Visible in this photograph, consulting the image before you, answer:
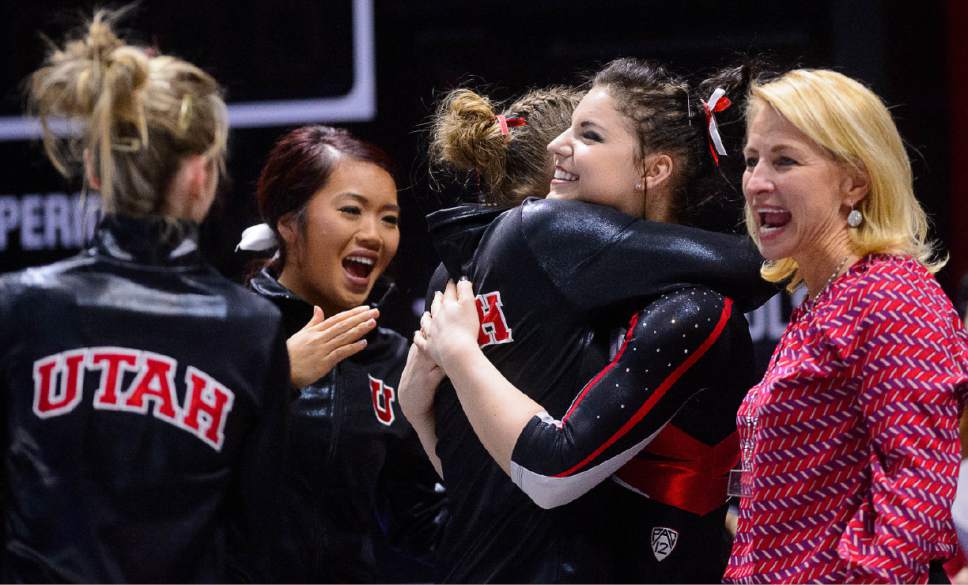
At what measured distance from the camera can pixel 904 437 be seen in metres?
1.65

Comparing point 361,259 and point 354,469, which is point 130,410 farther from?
point 361,259

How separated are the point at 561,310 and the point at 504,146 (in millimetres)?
483

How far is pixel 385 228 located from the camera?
2922 millimetres

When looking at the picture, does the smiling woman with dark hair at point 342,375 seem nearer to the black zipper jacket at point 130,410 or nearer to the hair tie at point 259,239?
the hair tie at point 259,239

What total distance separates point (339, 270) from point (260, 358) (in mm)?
1073

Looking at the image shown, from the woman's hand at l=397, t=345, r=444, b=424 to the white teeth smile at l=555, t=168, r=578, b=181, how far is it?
0.38 metres

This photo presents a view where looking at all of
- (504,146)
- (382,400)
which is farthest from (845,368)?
(382,400)

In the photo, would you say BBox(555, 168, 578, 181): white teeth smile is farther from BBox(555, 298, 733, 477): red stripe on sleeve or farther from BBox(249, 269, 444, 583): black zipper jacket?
BBox(249, 269, 444, 583): black zipper jacket

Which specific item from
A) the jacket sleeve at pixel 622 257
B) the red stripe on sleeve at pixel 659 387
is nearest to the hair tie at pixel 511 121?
the jacket sleeve at pixel 622 257

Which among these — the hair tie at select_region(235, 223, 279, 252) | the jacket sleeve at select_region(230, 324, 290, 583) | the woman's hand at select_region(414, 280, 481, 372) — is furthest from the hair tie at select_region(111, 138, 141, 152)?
the hair tie at select_region(235, 223, 279, 252)

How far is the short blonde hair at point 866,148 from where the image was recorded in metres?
1.82

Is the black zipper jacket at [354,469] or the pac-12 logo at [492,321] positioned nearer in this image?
the pac-12 logo at [492,321]

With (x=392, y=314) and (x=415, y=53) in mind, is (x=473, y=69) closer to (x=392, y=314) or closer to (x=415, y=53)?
(x=415, y=53)

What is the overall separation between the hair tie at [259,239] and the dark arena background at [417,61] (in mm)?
926
